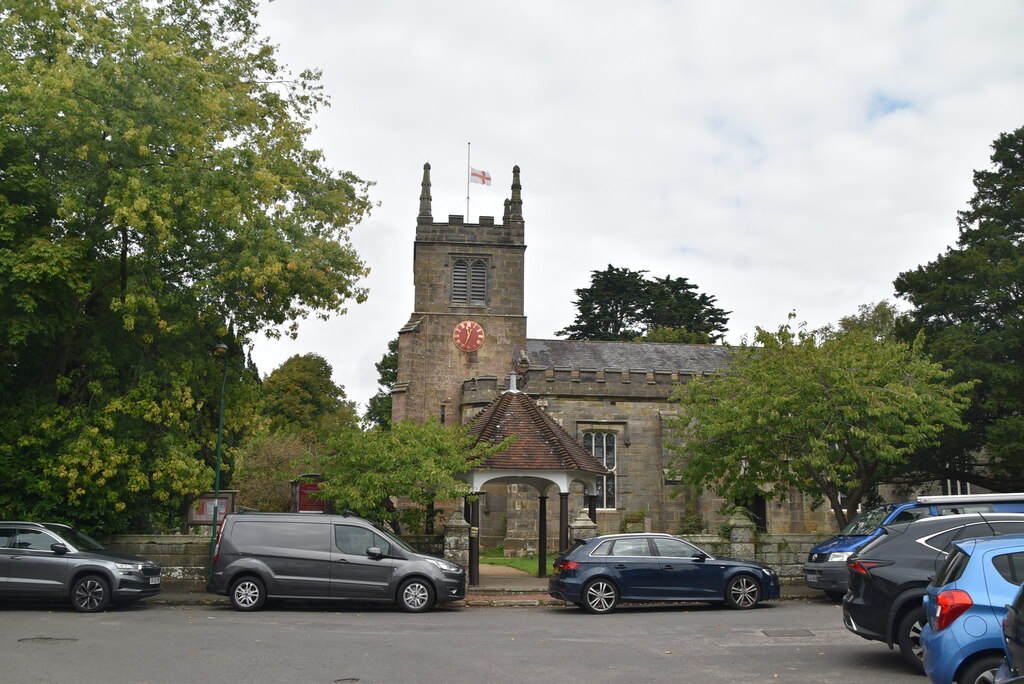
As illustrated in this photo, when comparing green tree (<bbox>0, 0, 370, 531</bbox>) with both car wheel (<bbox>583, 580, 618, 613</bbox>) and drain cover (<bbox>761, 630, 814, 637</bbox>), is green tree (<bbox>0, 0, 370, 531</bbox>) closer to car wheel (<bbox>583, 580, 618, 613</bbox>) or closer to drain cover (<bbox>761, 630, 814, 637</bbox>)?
car wheel (<bbox>583, 580, 618, 613</bbox>)

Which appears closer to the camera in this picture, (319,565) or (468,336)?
(319,565)

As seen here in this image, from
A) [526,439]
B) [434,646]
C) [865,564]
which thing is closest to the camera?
[865,564]

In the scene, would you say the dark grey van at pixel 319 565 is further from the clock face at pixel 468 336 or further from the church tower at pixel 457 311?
the clock face at pixel 468 336

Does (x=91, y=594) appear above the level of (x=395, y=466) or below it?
below

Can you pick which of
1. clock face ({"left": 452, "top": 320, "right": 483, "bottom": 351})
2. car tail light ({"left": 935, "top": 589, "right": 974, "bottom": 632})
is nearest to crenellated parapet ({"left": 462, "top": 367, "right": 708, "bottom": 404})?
clock face ({"left": 452, "top": 320, "right": 483, "bottom": 351})

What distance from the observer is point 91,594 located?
15508mm

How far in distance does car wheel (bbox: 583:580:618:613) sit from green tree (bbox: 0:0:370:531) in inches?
Result: 327

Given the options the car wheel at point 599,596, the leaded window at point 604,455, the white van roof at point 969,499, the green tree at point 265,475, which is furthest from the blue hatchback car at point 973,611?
the green tree at point 265,475

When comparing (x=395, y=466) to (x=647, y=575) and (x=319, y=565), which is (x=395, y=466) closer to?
(x=319, y=565)

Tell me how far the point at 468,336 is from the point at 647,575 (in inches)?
939

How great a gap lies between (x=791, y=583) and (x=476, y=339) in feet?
69.4

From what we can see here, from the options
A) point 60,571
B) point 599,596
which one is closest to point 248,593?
point 60,571

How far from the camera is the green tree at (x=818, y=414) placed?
20.6m

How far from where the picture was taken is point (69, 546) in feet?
51.1
